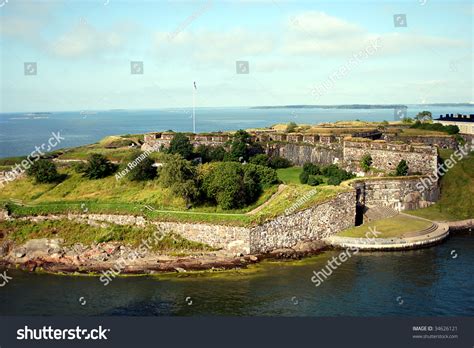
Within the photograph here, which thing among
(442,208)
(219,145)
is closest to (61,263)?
(219,145)

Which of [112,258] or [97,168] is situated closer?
[112,258]

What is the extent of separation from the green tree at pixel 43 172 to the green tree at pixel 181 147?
10.6 metres

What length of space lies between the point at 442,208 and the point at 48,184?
31.3 meters

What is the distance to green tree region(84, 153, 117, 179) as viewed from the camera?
40500mm

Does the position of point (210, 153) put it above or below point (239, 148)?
below

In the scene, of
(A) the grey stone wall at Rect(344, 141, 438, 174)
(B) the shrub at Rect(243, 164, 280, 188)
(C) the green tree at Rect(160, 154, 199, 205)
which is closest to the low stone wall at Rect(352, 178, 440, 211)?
(A) the grey stone wall at Rect(344, 141, 438, 174)

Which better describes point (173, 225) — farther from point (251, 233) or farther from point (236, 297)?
point (236, 297)

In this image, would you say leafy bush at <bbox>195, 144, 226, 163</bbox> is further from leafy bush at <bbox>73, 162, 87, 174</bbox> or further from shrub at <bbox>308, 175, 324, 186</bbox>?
leafy bush at <bbox>73, 162, 87, 174</bbox>

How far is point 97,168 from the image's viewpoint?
40.6 metres

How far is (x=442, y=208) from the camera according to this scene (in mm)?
38969

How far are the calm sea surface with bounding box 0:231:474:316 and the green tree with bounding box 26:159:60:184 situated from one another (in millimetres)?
11165

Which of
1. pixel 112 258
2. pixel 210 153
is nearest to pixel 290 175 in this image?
pixel 210 153

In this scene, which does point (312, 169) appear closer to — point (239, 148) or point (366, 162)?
point (366, 162)

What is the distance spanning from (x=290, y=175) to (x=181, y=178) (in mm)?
11916
